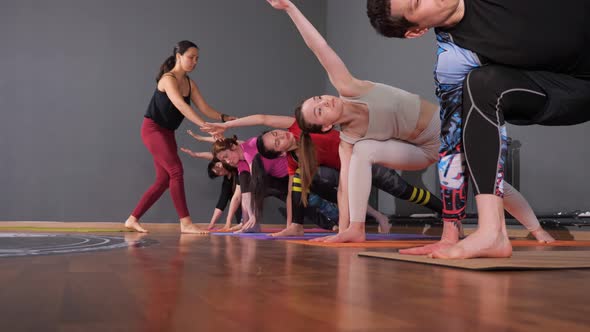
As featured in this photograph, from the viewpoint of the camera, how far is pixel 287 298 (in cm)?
79

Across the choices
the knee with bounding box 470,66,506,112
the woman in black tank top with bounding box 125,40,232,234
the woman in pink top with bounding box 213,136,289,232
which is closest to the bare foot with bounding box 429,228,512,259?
the knee with bounding box 470,66,506,112

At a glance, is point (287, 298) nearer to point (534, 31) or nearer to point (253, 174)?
point (534, 31)

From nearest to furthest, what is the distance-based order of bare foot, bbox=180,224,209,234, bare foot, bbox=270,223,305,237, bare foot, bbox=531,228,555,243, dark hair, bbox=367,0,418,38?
dark hair, bbox=367,0,418,38, bare foot, bbox=531,228,555,243, bare foot, bbox=270,223,305,237, bare foot, bbox=180,224,209,234

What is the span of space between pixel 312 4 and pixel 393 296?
6098 millimetres

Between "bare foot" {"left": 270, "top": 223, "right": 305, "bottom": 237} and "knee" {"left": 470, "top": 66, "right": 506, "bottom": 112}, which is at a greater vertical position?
"knee" {"left": 470, "top": 66, "right": 506, "bottom": 112}

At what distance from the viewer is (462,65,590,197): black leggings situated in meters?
1.45

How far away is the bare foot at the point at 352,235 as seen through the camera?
2.45m

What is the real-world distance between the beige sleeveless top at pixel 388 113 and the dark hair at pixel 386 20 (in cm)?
109

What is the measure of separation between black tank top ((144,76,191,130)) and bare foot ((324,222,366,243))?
83.4 inches

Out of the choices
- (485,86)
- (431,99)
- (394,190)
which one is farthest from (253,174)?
(485,86)

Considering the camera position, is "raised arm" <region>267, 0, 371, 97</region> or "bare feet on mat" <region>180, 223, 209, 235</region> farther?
"bare feet on mat" <region>180, 223, 209, 235</region>

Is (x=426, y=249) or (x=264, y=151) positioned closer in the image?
(x=426, y=249)

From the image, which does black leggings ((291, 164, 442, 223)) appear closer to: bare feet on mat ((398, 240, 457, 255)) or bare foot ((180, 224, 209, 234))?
bare foot ((180, 224, 209, 234))

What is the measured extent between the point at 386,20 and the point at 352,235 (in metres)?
1.11
